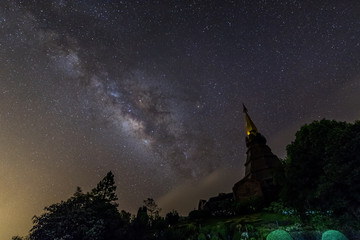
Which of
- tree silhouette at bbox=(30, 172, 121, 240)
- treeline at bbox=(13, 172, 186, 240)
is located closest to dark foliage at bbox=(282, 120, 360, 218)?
treeline at bbox=(13, 172, 186, 240)

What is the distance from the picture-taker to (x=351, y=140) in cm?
1772

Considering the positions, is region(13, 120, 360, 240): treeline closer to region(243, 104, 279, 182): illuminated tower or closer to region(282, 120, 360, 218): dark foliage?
region(282, 120, 360, 218): dark foliage

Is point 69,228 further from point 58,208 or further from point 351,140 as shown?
point 351,140

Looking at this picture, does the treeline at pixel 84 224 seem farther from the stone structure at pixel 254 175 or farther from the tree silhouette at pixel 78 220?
the stone structure at pixel 254 175

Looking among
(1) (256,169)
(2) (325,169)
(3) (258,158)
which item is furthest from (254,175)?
(2) (325,169)

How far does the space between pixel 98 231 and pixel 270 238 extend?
1725 centimetres

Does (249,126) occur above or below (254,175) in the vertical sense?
above

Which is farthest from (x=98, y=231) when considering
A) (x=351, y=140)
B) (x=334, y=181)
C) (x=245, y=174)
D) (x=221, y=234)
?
(x=245, y=174)

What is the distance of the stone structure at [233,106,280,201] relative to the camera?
5075 centimetres

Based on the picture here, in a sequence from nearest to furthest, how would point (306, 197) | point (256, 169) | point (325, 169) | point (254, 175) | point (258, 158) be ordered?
point (325, 169) → point (306, 197) → point (254, 175) → point (256, 169) → point (258, 158)

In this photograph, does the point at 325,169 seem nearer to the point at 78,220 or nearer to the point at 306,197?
the point at 306,197

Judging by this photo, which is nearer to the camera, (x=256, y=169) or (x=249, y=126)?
(x=256, y=169)

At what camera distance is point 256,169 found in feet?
200

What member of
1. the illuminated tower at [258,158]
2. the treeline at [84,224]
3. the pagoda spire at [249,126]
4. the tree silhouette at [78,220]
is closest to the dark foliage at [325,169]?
the treeline at [84,224]
